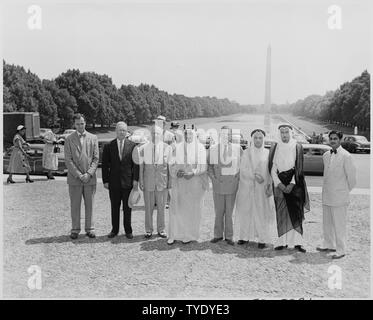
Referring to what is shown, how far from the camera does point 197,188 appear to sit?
5.38 meters

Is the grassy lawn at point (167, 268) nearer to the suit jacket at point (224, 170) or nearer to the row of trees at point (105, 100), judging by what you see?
the suit jacket at point (224, 170)

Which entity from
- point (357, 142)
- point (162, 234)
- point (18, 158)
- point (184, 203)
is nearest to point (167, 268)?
point (162, 234)

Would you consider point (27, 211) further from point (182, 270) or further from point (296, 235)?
point (296, 235)

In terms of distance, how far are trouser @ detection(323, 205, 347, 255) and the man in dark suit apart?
102 inches

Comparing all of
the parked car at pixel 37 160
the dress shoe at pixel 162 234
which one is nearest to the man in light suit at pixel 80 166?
the dress shoe at pixel 162 234

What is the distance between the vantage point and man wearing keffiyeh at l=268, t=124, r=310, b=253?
499 cm

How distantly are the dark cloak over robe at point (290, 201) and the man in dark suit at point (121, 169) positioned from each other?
1.86 m

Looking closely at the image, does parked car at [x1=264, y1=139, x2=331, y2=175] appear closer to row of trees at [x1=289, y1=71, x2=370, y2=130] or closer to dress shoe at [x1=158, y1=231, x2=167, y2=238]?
row of trees at [x1=289, y1=71, x2=370, y2=130]

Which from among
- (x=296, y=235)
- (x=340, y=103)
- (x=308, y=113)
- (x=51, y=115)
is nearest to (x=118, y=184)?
(x=296, y=235)

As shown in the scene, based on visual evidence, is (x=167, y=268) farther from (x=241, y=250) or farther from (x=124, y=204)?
(x=124, y=204)

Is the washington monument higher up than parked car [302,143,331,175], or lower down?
higher up

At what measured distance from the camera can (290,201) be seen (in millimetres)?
5074

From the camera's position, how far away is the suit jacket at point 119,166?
543 cm

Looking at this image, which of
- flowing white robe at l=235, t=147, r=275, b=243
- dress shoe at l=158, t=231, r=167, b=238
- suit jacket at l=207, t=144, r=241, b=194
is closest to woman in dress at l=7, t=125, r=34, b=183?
dress shoe at l=158, t=231, r=167, b=238
